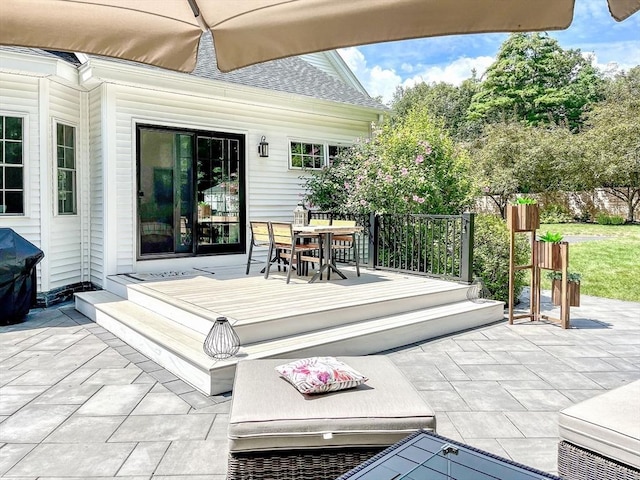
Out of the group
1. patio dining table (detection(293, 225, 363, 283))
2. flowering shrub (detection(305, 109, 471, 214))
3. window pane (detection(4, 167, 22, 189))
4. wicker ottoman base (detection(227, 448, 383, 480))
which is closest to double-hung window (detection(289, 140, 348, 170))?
flowering shrub (detection(305, 109, 471, 214))

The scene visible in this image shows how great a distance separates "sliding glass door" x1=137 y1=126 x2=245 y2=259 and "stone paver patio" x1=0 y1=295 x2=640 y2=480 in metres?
2.25

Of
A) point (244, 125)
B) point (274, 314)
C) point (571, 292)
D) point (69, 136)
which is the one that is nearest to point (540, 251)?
point (571, 292)

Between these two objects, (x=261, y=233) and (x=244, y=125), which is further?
(x=244, y=125)

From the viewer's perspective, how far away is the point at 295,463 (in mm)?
2010

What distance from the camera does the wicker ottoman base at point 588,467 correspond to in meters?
1.88

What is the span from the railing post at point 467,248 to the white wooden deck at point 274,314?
23 cm

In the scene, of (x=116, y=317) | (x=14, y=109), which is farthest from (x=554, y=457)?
(x=14, y=109)

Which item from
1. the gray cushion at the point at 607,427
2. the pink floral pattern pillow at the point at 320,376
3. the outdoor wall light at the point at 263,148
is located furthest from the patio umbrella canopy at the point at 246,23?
the outdoor wall light at the point at 263,148

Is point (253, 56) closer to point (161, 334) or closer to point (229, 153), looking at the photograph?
point (161, 334)

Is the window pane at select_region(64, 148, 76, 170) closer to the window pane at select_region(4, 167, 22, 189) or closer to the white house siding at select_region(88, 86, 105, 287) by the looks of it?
the white house siding at select_region(88, 86, 105, 287)

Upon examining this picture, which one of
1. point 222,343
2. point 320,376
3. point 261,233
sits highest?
point 261,233

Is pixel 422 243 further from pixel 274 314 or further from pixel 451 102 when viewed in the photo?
pixel 451 102

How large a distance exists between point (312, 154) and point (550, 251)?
4988 mm

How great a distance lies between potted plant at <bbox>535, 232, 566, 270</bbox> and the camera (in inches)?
217
